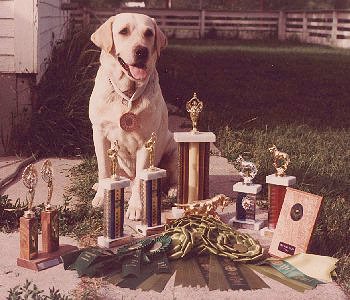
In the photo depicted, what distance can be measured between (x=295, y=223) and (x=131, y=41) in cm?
155

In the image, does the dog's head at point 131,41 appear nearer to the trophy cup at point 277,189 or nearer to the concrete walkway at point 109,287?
the trophy cup at point 277,189

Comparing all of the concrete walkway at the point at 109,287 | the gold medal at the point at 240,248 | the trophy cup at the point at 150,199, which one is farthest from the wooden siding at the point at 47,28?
the gold medal at the point at 240,248

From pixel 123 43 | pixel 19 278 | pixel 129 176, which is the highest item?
pixel 123 43

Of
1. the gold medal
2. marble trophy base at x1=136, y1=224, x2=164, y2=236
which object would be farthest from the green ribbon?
marble trophy base at x1=136, y1=224, x2=164, y2=236

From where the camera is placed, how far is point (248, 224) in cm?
399

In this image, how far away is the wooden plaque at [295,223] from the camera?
3.48 m

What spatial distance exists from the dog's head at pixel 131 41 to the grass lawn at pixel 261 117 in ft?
4.71

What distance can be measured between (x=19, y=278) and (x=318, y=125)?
5.03 m

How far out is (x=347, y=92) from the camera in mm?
10305

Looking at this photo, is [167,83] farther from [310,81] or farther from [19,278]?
[19,278]

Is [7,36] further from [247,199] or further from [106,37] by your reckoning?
[247,199]

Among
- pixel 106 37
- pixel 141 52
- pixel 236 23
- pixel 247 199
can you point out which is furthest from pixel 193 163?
pixel 236 23

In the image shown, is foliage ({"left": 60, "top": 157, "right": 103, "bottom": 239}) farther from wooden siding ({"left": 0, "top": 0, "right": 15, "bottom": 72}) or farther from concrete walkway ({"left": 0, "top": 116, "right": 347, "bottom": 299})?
wooden siding ({"left": 0, "top": 0, "right": 15, "bottom": 72})

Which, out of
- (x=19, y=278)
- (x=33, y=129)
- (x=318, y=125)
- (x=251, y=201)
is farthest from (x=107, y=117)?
(x=318, y=125)
